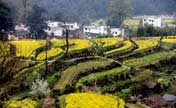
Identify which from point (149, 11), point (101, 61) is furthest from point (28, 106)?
point (149, 11)

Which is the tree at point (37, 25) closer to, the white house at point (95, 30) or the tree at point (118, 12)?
the white house at point (95, 30)

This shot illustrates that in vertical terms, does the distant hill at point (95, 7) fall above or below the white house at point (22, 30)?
above

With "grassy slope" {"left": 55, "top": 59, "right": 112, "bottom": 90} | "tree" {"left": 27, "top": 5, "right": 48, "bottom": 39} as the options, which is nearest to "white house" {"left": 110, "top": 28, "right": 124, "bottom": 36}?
"tree" {"left": 27, "top": 5, "right": 48, "bottom": 39}

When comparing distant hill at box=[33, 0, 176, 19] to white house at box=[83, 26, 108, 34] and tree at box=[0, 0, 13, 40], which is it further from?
tree at box=[0, 0, 13, 40]

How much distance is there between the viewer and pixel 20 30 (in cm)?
4856

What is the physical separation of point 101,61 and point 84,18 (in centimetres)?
4592

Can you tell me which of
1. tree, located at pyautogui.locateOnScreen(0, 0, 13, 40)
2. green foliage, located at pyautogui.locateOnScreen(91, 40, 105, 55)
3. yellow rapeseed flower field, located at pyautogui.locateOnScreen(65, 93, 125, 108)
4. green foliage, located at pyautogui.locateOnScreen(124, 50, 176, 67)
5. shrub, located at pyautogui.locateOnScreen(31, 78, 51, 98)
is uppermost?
tree, located at pyautogui.locateOnScreen(0, 0, 13, 40)

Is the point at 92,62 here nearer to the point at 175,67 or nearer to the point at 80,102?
the point at 175,67

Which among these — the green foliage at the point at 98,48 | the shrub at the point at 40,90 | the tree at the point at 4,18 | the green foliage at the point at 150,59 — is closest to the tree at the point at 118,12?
the tree at the point at 4,18

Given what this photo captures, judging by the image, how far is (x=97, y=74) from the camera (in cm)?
2252

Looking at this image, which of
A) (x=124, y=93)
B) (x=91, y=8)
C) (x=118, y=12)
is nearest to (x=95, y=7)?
(x=91, y=8)

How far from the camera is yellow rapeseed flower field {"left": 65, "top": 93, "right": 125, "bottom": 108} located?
17.4m

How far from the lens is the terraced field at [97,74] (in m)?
19.0

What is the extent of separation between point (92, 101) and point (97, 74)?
464 centimetres
